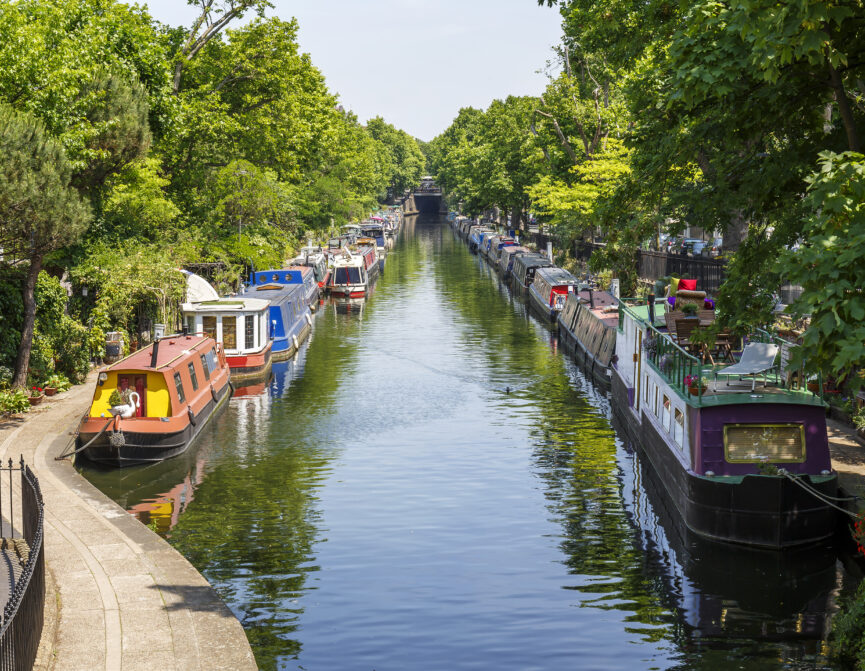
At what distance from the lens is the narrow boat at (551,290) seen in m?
57.6

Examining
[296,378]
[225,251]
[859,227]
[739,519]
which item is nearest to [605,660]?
[739,519]

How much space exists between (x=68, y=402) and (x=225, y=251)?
23.7 metres

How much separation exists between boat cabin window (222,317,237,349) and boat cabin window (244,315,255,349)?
1.67ft

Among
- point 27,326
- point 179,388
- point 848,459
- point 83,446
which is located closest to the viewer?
point 848,459

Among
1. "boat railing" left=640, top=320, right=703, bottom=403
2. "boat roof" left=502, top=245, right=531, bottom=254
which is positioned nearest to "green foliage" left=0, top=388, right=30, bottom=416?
"boat railing" left=640, top=320, right=703, bottom=403

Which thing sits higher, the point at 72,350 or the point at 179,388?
the point at 72,350

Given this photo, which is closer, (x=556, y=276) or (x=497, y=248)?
(x=556, y=276)

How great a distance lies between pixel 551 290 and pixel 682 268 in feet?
25.9

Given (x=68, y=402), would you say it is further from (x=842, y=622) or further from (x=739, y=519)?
(x=842, y=622)

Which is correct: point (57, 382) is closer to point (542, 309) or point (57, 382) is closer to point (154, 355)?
point (154, 355)

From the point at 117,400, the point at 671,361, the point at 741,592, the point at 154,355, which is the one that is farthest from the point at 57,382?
the point at 741,592

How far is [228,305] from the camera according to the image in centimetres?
4156

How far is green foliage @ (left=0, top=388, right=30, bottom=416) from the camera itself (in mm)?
30203

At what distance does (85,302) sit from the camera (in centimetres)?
3944
